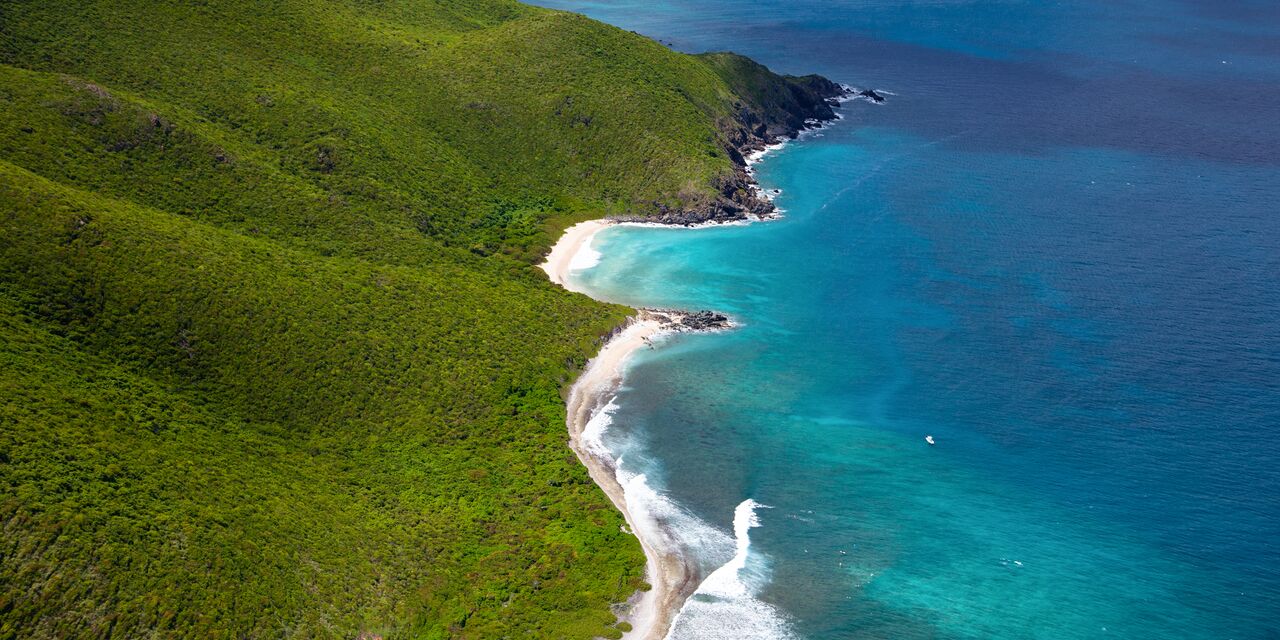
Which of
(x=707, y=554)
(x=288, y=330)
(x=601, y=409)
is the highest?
(x=288, y=330)

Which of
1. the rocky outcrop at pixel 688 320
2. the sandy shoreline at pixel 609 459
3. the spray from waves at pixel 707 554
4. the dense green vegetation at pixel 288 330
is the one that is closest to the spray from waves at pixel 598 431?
the spray from waves at pixel 707 554

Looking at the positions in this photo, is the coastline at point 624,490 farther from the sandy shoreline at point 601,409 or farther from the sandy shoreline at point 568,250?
the sandy shoreline at point 568,250

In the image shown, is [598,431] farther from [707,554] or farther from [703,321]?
[703,321]

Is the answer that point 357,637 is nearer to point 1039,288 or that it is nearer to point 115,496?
point 115,496

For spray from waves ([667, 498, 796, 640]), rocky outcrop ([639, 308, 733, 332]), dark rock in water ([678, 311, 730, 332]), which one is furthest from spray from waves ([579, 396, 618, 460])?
spray from waves ([667, 498, 796, 640])

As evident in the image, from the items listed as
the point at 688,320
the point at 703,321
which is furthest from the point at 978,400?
the point at 688,320

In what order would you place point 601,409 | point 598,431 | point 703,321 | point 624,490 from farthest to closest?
point 703,321 < point 601,409 < point 598,431 < point 624,490

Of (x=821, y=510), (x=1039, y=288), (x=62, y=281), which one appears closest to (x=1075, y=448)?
(x=821, y=510)
